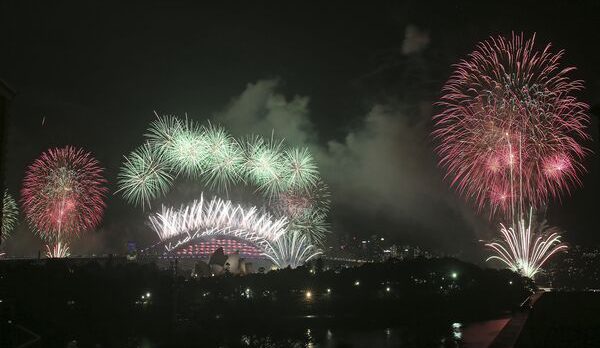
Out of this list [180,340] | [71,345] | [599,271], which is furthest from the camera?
[599,271]

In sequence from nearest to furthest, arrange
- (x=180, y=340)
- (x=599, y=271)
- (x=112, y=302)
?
(x=180, y=340), (x=112, y=302), (x=599, y=271)

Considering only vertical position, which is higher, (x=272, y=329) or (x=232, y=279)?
(x=232, y=279)

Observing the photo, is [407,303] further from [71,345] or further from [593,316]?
[71,345]

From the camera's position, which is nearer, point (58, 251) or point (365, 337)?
point (365, 337)

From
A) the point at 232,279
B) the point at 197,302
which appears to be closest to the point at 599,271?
the point at 232,279

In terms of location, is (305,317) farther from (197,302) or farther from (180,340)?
(180,340)

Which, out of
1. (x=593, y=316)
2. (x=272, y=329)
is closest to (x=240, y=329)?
(x=272, y=329)

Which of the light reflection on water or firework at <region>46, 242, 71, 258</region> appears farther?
firework at <region>46, 242, 71, 258</region>

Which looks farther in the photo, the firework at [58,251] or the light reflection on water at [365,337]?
the firework at [58,251]

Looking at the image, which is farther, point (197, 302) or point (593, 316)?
point (197, 302)
